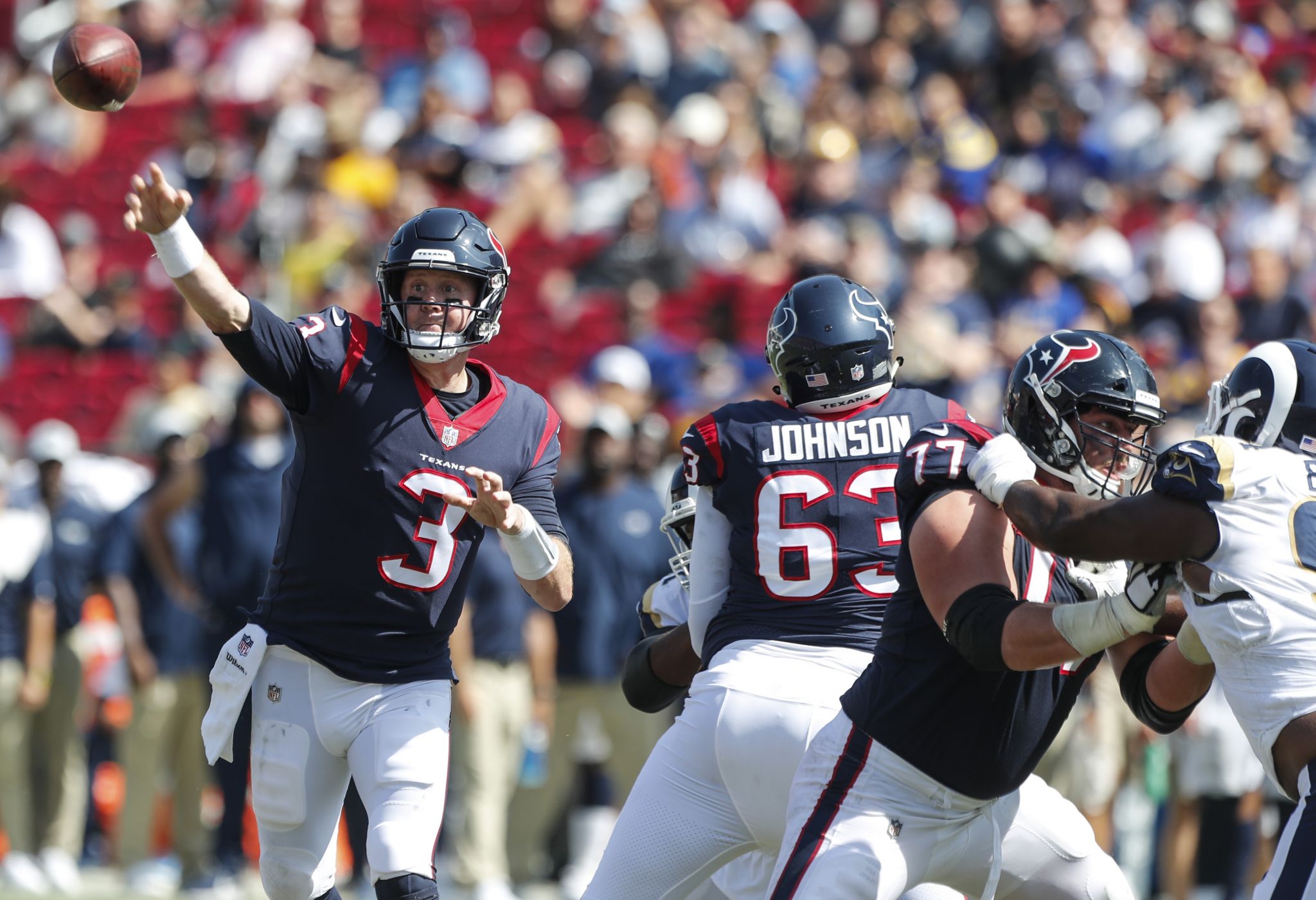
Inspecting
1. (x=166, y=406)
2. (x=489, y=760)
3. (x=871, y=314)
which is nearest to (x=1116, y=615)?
(x=871, y=314)

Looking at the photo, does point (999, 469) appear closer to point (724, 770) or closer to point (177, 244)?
point (724, 770)

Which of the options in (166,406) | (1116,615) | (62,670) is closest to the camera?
(1116,615)

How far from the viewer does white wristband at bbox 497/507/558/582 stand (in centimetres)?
461

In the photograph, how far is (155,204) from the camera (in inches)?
169

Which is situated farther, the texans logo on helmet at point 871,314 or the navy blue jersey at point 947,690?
the texans logo on helmet at point 871,314

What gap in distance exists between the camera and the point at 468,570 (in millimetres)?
4980

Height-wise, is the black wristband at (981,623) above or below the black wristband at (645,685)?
above

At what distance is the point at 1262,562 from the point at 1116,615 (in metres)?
0.30

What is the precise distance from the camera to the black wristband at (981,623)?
11.9 feet

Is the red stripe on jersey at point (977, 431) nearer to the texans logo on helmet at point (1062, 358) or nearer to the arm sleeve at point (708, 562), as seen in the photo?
the texans logo on helmet at point (1062, 358)


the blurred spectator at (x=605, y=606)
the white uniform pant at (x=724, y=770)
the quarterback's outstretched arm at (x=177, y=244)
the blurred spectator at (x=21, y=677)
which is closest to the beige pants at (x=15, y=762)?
the blurred spectator at (x=21, y=677)

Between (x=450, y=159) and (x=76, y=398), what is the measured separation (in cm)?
304

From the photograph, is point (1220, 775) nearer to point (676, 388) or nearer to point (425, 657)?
point (676, 388)

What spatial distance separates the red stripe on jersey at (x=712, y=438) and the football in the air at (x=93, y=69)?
1948 millimetres
